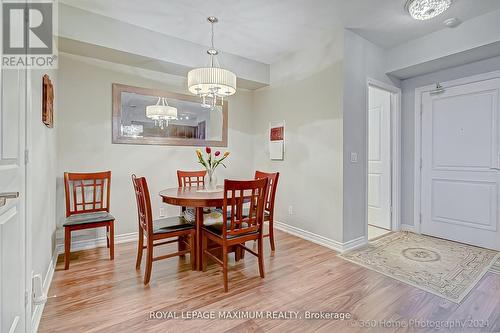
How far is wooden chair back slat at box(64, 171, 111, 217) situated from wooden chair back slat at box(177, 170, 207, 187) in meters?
0.88

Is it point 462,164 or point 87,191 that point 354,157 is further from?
point 87,191

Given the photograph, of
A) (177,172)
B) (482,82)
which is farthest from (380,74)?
(177,172)

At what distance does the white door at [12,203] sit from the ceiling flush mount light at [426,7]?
10.4 feet

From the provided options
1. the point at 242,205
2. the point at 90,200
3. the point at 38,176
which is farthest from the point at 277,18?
the point at 90,200

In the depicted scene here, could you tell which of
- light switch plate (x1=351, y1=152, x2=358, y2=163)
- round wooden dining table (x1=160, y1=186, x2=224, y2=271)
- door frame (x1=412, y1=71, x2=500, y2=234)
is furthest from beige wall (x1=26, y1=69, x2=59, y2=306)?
door frame (x1=412, y1=71, x2=500, y2=234)

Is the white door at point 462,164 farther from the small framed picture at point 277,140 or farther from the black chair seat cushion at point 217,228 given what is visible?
the black chair seat cushion at point 217,228

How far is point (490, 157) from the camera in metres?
2.97

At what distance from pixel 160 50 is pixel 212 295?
2.87m

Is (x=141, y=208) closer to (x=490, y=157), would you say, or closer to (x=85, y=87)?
(x=85, y=87)

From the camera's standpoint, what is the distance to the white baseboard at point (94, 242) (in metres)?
2.88

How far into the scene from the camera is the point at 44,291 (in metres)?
1.92

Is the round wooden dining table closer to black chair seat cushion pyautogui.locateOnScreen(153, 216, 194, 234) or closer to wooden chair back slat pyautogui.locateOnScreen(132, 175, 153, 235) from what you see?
black chair seat cushion pyautogui.locateOnScreen(153, 216, 194, 234)

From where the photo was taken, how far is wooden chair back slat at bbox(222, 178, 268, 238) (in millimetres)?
2037

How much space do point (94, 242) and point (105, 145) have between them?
122 cm
